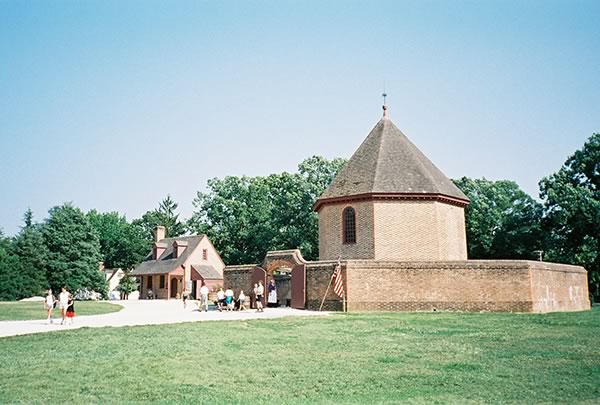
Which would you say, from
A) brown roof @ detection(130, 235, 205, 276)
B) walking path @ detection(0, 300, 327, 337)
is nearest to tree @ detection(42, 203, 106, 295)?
brown roof @ detection(130, 235, 205, 276)

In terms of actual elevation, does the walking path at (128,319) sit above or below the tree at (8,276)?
below

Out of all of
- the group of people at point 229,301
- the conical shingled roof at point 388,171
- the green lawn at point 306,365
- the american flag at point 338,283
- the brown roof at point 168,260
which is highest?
the conical shingled roof at point 388,171

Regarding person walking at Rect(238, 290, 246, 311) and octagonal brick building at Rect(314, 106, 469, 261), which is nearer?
person walking at Rect(238, 290, 246, 311)

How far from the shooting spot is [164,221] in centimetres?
9850

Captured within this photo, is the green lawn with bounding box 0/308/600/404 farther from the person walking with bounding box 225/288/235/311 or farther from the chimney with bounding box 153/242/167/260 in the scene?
the chimney with bounding box 153/242/167/260

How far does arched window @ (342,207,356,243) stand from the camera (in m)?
31.0

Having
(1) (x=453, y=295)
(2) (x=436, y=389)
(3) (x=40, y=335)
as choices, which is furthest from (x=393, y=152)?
(2) (x=436, y=389)

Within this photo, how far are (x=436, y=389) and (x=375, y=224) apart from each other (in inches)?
832

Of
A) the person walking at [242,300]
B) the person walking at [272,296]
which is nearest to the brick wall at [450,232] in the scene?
the person walking at [272,296]

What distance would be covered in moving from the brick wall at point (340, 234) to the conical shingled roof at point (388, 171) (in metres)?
0.78

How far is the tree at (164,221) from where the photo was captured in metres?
97.4

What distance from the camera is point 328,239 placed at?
32125 mm

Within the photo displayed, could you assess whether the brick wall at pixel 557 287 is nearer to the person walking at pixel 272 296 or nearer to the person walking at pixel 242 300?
the person walking at pixel 272 296

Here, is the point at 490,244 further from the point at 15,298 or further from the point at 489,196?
the point at 15,298
